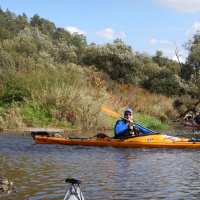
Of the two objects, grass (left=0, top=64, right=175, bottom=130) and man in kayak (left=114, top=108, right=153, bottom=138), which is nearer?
man in kayak (left=114, top=108, right=153, bottom=138)

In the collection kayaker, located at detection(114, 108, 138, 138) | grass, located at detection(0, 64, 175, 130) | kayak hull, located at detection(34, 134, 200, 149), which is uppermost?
grass, located at detection(0, 64, 175, 130)

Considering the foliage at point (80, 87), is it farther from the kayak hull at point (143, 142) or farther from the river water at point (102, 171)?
the river water at point (102, 171)

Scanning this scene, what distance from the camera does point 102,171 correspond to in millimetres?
10047

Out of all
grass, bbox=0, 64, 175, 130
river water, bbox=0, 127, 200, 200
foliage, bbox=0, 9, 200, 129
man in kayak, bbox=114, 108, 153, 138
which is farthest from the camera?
foliage, bbox=0, 9, 200, 129

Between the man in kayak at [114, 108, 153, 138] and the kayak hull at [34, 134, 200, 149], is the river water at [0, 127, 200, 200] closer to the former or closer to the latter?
the kayak hull at [34, 134, 200, 149]

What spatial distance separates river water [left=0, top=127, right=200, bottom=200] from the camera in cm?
791

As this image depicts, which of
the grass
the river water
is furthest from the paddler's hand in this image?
the grass

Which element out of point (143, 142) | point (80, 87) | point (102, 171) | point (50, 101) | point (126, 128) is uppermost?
point (80, 87)

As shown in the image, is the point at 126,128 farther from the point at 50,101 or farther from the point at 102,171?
the point at 50,101

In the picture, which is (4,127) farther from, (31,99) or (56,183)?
(56,183)

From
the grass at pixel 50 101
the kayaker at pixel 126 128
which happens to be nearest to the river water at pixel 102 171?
the kayaker at pixel 126 128

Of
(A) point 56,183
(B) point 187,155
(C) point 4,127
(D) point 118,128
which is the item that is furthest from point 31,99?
(A) point 56,183

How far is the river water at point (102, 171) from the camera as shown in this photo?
7914 millimetres

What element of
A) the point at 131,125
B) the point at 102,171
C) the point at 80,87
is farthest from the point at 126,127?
the point at 80,87
